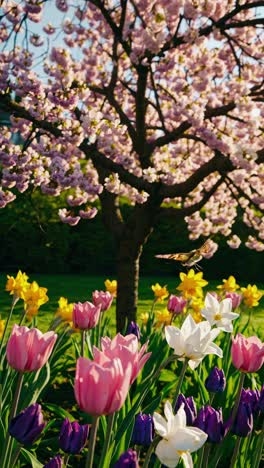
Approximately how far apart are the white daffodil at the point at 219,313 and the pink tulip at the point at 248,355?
1.63 ft

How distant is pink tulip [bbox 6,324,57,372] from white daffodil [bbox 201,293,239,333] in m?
0.97

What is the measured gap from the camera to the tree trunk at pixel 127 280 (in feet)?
20.5

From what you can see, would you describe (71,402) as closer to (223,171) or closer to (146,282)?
(223,171)

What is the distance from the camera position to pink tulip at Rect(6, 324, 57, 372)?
167 centimetres

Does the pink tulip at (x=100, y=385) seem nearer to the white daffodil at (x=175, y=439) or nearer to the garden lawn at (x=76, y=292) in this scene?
the white daffodil at (x=175, y=439)

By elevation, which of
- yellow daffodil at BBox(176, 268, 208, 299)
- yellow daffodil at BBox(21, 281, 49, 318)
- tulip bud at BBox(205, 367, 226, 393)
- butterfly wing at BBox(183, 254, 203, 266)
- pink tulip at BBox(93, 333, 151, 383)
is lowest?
tulip bud at BBox(205, 367, 226, 393)

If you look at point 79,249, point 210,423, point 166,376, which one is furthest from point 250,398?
point 79,249

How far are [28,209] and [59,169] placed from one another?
709cm

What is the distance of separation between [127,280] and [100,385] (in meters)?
5.03

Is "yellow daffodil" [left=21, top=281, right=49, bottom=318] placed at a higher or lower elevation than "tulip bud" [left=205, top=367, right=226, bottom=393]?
higher

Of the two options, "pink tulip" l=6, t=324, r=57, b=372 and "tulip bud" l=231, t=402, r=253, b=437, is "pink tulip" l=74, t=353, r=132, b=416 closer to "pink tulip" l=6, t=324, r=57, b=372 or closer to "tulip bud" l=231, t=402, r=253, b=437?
"pink tulip" l=6, t=324, r=57, b=372

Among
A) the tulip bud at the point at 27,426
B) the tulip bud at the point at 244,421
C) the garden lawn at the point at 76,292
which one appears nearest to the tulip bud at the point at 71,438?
the tulip bud at the point at 27,426

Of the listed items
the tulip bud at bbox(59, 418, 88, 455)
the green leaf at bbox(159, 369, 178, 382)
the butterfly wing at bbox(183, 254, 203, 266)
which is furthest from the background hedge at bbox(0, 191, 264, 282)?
the tulip bud at bbox(59, 418, 88, 455)

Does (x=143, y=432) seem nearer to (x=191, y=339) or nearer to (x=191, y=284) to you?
(x=191, y=339)
